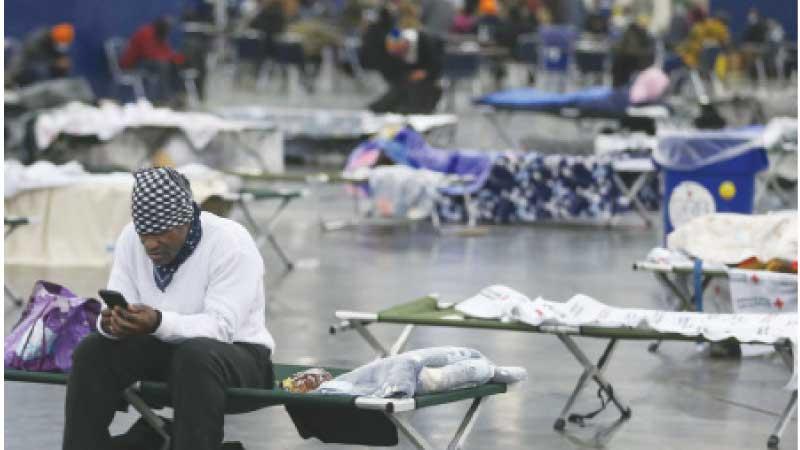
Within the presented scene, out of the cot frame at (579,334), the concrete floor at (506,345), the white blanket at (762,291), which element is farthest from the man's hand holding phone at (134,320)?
the white blanket at (762,291)

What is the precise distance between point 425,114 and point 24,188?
369 inches

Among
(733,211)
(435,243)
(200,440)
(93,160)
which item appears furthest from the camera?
(93,160)

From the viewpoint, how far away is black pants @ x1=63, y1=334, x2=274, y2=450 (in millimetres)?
5723

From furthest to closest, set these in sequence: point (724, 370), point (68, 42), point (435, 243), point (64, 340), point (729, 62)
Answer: point (729, 62)
point (68, 42)
point (435, 243)
point (724, 370)
point (64, 340)

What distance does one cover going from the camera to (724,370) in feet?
28.6

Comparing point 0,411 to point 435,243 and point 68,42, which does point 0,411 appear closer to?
point 435,243

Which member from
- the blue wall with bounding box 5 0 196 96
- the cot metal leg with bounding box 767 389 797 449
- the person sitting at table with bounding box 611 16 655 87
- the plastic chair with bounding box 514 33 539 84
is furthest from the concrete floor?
the plastic chair with bounding box 514 33 539 84

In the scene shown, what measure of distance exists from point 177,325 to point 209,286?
0.21 m

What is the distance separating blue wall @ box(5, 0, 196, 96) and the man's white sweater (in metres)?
17.5

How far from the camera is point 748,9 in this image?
3422 centimetres

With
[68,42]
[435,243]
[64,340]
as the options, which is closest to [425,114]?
[68,42]

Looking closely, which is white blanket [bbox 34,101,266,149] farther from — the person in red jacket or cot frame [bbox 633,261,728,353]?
cot frame [bbox 633,261,728,353]

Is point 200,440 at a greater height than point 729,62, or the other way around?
point 200,440

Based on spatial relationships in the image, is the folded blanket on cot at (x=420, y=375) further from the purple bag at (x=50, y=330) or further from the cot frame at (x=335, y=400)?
the purple bag at (x=50, y=330)
